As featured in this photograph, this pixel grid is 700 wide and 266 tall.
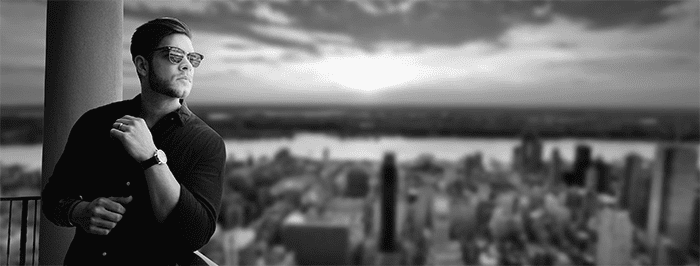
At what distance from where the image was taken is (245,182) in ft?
31.1

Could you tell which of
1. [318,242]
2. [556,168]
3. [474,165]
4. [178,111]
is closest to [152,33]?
[178,111]

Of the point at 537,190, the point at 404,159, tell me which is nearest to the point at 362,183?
the point at 404,159

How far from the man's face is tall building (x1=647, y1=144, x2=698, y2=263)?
12911mm

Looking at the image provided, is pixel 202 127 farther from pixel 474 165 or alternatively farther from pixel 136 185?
pixel 474 165

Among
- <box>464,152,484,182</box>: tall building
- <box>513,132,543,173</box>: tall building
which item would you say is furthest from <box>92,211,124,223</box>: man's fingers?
<box>513,132,543,173</box>: tall building

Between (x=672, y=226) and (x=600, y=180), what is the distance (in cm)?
316

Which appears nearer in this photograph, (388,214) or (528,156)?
(388,214)

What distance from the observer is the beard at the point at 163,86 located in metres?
1.01

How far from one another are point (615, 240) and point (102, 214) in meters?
13.7

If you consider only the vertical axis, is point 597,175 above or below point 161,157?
below

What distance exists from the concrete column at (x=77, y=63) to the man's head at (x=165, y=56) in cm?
62

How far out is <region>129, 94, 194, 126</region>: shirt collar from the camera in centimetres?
103

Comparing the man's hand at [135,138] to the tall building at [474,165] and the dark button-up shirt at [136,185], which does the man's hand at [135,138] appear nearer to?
the dark button-up shirt at [136,185]

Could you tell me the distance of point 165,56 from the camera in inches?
39.4
